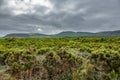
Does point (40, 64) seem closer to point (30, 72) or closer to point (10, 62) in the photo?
point (30, 72)

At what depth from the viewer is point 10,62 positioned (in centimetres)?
1481

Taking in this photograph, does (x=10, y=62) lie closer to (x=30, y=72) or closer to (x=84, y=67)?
(x=30, y=72)

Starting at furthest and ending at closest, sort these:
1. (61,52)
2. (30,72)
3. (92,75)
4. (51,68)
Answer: (61,52) → (51,68) → (30,72) → (92,75)

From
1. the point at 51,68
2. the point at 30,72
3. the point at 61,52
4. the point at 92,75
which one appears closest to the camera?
the point at 92,75

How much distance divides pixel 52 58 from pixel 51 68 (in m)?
A: 0.67

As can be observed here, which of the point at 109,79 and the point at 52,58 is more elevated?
the point at 52,58

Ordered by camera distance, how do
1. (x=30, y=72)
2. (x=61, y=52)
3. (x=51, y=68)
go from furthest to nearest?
(x=61, y=52) → (x=51, y=68) → (x=30, y=72)

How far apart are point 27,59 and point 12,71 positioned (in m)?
1.18

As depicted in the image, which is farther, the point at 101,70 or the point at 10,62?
the point at 10,62

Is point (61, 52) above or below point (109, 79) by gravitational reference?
above

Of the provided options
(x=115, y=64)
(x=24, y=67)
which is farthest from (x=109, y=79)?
(x=24, y=67)

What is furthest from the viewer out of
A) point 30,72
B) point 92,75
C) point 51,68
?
point 51,68

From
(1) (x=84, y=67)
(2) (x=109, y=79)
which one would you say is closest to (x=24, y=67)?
(1) (x=84, y=67)

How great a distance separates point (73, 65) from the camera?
43.6ft
